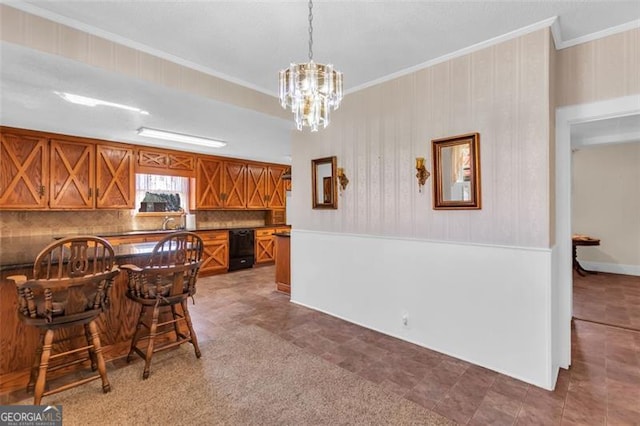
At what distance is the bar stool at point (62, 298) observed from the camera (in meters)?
1.94

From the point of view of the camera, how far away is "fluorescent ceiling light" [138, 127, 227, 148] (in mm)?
4418

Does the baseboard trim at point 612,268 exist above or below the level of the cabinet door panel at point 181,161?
below

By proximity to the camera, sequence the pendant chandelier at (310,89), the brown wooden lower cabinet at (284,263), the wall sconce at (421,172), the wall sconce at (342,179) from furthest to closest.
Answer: the brown wooden lower cabinet at (284,263) → the wall sconce at (342,179) → the wall sconce at (421,172) → the pendant chandelier at (310,89)

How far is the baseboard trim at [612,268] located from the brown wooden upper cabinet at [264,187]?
6869mm

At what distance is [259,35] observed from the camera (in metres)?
2.44

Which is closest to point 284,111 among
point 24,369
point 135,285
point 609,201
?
point 135,285

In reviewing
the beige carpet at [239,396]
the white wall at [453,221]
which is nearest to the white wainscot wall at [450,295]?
the white wall at [453,221]

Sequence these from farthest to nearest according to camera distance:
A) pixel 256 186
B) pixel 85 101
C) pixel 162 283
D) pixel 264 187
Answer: pixel 264 187 → pixel 256 186 → pixel 85 101 → pixel 162 283

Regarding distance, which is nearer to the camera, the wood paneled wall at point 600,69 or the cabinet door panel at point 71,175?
the wood paneled wall at point 600,69

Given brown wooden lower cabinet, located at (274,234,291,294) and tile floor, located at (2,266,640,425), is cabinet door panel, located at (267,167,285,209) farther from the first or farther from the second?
tile floor, located at (2,266,640,425)

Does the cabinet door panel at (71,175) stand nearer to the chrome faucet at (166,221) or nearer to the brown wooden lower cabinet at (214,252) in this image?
the chrome faucet at (166,221)

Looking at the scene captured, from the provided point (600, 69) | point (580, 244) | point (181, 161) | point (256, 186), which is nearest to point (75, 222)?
point (181, 161)

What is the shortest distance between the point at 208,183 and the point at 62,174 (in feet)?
7.83

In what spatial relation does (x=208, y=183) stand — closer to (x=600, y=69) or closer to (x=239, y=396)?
(x=239, y=396)
